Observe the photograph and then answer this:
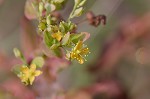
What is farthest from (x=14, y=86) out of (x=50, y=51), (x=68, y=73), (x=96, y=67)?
(x=50, y=51)

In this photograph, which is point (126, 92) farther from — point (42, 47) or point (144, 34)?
point (42, 47)

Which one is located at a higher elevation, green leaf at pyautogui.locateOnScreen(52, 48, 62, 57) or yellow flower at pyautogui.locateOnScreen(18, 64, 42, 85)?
green leaf at pyautogui.locateOnScreen(52, 48, 62, 57)

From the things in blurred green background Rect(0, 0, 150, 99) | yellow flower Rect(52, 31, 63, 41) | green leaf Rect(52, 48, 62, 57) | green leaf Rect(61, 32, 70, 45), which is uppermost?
blurred green background Rect(0, 0, 150, 99)

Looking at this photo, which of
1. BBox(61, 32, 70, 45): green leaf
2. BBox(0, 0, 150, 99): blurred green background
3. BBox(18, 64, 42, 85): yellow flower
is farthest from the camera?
BBox(0, 0, 150, 99): blurred green background

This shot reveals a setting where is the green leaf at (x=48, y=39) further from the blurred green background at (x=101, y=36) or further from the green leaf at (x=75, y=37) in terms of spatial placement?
the blurred green background at (x=101, y=36)

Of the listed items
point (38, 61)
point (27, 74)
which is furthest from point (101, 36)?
point (27, 74)

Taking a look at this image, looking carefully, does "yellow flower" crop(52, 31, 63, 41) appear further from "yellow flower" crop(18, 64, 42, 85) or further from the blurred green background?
the blurred green background

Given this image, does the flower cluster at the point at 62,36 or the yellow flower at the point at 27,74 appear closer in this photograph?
the flower cluster at the point at 62,36

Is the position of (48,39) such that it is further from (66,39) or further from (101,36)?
(101,36)

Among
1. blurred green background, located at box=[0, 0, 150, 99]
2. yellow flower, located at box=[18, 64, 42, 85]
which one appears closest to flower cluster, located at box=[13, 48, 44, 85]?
yellow flower, located at box=[18, 64, 42, 85]

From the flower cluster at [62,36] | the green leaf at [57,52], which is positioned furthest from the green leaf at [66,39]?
the green leaf at [57,52]

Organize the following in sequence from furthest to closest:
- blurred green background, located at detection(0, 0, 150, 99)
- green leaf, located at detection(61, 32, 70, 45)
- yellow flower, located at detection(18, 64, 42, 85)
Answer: blurred green background, located at detection(0, 0, 150, 99)
yellow flower, located at detection(18, 64, 42, 85)
green leaf, located at detection(61, 32, 70, 45)
